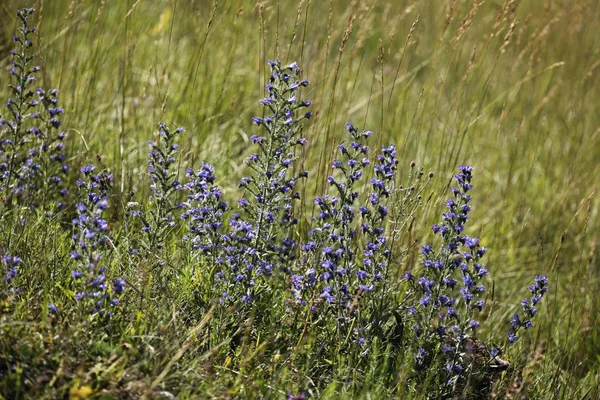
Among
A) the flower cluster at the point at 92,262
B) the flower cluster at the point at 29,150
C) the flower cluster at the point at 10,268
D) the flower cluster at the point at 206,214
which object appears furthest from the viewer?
the flower cluster at the point at 29,150

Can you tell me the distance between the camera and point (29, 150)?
3.23 meters

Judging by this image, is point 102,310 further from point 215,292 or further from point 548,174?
point 548,174

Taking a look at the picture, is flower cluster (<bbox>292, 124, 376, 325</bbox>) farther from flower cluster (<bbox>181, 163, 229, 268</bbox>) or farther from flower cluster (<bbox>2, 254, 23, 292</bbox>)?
flower cluster (<bbox>2, 254, 23, 292</bbox>)

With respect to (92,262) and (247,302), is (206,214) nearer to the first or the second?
(247,302)

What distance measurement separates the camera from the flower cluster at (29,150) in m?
3.03

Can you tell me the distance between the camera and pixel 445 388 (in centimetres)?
281

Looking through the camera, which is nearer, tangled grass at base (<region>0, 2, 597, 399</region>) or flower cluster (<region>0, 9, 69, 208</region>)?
tangled grass at base (<region>0, 2, 597, 399</region>)

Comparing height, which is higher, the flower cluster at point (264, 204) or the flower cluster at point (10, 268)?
the flower cluster at point (264, 204)

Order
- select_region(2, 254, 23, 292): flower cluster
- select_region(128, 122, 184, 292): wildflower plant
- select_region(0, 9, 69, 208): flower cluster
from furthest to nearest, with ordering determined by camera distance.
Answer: select_region(0, 9, 69, 208): flower cluster < select_region(128, 122, 184, 292): wildflower plant < select_region(2, 254, 23, 292): flower cluster

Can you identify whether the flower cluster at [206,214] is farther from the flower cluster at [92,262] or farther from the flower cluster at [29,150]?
the flower cluster at [29,150]

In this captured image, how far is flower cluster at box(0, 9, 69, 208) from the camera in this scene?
3025 mm

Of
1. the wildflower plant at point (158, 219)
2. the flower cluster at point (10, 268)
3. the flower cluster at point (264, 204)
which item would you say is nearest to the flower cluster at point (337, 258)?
the flower cluster at point (264, 204)

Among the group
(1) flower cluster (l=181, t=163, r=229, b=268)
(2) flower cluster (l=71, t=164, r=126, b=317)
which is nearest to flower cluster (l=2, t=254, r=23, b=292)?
(2) flower cluster (l=71, t=164, r=126, b=317)

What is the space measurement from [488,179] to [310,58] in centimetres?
138
